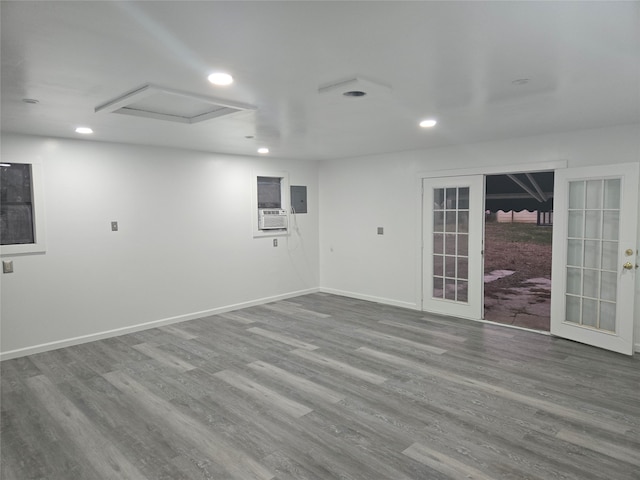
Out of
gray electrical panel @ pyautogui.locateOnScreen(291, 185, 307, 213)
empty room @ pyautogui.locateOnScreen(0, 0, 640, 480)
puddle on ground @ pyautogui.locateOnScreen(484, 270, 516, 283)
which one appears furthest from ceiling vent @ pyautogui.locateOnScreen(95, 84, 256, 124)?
puddle on ground @ pyautogui.locateOnScreen(484, 270, 516, 283)

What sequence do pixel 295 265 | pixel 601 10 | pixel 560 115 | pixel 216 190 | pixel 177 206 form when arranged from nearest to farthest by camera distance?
pixel 601 10
pixel 560 115
pixel 177 206
pixel 216 190
pixel 295 265

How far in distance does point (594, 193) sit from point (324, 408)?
3.63 m

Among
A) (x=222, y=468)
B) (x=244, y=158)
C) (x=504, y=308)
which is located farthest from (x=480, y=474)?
(x=244, y=158)

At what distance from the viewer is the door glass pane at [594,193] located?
14.4ft

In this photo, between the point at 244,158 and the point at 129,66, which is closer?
the point at 129,66

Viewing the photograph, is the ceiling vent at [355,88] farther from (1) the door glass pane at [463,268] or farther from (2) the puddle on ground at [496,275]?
(2) the puddle on ground at [496,275]

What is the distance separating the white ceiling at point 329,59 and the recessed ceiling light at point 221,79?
0.05m

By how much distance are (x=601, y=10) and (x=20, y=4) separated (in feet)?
7.82

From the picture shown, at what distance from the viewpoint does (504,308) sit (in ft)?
20.2

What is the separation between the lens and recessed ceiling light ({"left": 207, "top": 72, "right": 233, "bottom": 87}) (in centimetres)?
253

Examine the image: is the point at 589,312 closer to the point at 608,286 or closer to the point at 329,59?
the point at 608,286

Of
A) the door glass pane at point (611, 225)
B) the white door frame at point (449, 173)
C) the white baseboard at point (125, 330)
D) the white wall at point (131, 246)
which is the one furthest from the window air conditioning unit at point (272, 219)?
the door glass pane at point (611, 225)

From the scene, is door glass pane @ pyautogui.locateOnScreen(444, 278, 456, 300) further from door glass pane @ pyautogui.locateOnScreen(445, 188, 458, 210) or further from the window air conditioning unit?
the window air conditioning unit

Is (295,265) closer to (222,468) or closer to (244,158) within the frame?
(244,158)
